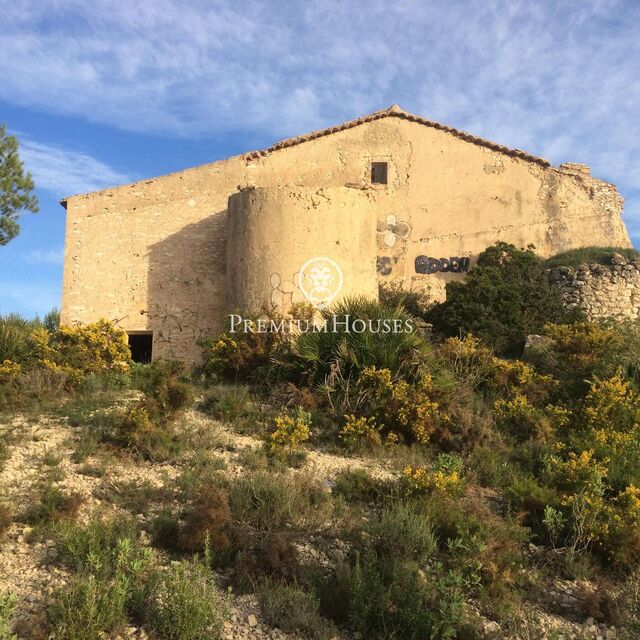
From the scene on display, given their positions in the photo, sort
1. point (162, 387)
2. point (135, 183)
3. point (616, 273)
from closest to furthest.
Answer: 1. point (162, 387)
2. point (616, 273)
3. point (135, 183)

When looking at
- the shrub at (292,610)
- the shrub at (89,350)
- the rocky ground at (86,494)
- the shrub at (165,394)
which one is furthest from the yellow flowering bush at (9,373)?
the shrub at (292,610)

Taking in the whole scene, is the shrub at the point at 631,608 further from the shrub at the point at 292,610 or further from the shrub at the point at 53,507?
the shrub at the point at 53,507

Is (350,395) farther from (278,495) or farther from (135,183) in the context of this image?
(135,183)

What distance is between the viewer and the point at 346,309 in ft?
36.5

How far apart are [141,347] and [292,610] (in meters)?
14.2

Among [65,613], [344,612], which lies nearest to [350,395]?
[344,612]

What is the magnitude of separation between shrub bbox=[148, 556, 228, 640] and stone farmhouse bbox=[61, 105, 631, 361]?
407 inches

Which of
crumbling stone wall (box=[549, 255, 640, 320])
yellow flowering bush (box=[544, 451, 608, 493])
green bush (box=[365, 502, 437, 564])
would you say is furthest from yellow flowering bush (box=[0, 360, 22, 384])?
crumbling stone wall (box=[549, 255, 640, 320])

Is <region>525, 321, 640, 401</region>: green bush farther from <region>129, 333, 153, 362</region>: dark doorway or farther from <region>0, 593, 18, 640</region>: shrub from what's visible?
<region>129, 333, 153, 362</region>: dark doorway

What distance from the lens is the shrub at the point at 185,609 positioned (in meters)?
4.96

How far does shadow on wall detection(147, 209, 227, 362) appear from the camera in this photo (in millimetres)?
17141

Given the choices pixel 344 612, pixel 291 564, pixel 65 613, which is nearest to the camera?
pixel 65 613

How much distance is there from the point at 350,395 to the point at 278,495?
3292 mm

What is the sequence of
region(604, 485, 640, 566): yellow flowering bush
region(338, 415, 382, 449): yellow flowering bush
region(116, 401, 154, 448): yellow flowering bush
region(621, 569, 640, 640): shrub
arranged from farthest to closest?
region(338, 415, 382, 449): yellow flowering bush, region(116, 401, 154, 448): yellow flowering bush, region(604, 485, 640, 566): yellow flowering bush, region(621, 569, 640, 640): shrub
